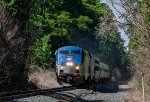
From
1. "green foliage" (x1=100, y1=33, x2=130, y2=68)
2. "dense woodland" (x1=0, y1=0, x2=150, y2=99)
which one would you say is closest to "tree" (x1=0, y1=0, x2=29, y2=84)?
"dense woodland" (x1=0, y1=0, x2=150, y2=99)

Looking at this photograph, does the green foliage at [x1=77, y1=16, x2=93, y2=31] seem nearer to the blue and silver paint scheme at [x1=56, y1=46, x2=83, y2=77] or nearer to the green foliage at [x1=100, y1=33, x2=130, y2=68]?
the blue and silver paint scheme at [x1=56, y1=46, x2=83, y2=77]

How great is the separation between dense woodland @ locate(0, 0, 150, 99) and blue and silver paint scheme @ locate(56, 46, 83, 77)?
2.13 m

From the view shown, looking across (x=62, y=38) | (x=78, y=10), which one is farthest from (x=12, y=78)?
(x=78, y=10)

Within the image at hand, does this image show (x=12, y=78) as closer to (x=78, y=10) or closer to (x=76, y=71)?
(x=76, y=71)

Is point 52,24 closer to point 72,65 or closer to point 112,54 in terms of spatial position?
point 72,65

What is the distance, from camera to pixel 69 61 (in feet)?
108

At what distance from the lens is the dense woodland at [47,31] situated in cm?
1778

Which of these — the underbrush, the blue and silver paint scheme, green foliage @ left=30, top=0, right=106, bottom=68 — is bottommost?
the underbrush

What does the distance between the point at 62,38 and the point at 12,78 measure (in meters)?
20.5

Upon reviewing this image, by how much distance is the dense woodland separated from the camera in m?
17.8

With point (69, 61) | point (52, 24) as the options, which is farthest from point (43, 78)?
point (52, 24)

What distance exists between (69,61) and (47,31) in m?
13.7

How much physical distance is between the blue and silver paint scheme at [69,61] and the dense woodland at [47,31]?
7.00 feet

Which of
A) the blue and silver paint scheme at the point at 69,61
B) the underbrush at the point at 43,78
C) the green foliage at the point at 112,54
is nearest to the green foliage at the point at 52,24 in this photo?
the underbrush at the point at 43,78
